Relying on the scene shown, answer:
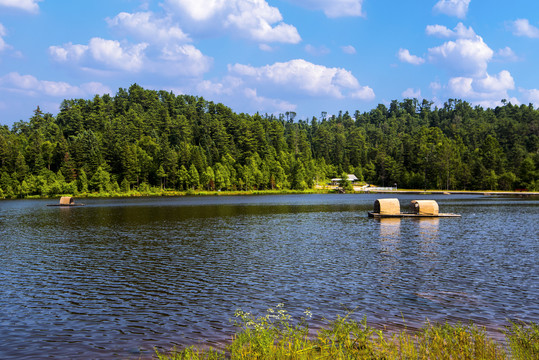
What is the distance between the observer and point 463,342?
1435 cm

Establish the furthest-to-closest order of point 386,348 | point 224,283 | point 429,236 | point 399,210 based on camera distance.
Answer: point 399,210
point 429,236
point 224,283
point 386,348

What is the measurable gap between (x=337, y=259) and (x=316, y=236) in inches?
610

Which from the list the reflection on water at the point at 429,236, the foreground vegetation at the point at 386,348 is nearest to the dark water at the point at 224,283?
the reflection on water at the point at 429,236

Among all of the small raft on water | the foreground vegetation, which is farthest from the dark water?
the small raft on water

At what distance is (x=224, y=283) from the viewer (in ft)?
87.9

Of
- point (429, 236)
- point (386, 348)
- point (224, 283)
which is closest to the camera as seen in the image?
point (386, 348)

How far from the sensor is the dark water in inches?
721

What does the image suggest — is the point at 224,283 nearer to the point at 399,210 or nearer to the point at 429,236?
the point at 429,236

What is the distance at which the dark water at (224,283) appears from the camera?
18.3 metres

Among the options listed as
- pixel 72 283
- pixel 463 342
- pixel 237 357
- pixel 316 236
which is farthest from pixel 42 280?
pixel 316 236

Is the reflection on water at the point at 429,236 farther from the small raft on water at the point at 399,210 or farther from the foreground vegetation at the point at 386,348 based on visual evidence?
the foreground vegetation at the point at 386,348

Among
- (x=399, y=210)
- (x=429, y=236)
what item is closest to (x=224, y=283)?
(x=429, y=236)

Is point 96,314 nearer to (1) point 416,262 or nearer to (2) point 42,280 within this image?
(2) point 42,280

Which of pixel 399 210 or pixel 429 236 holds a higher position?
pixel 399 210
